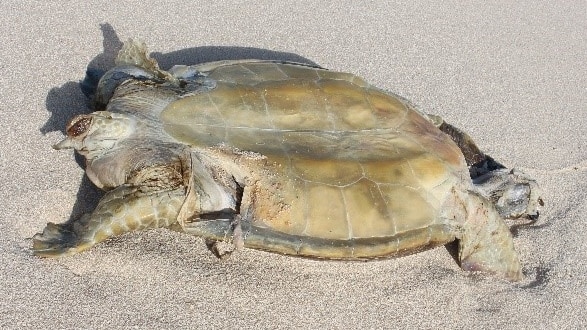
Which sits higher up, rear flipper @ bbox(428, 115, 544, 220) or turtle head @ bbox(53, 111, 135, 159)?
turtle head @ bbox(53, 111, 135, 159)

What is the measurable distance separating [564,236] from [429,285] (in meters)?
1.12

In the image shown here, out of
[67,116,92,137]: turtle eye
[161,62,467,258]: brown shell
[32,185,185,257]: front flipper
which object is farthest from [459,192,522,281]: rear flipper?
[67,116,92,137]: turtle eye

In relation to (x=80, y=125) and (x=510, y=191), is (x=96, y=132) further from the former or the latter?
(x=510, y=191)

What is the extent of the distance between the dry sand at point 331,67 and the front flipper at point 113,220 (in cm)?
10

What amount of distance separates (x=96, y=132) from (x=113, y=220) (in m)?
0.50

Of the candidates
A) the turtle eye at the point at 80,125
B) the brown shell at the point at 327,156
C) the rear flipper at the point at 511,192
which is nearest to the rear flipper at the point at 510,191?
the rear flipper at the point at 511,192

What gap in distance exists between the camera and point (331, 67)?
4816mm

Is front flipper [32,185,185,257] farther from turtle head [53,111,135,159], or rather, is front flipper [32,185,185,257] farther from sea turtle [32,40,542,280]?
turtle head [53,111,135,159]

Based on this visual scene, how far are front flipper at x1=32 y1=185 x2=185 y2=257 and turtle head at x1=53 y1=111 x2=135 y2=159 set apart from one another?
0.29m

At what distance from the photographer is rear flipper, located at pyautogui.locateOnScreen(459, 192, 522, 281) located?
3.54m

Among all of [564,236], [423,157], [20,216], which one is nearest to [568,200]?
[564,236]

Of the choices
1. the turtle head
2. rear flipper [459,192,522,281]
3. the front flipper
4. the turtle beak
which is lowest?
rear flipper [459,192,522,281]

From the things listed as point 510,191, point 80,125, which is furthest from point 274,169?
point 510,191

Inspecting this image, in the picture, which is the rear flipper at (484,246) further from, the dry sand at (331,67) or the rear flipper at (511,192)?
the rear flipper at (511,192)
